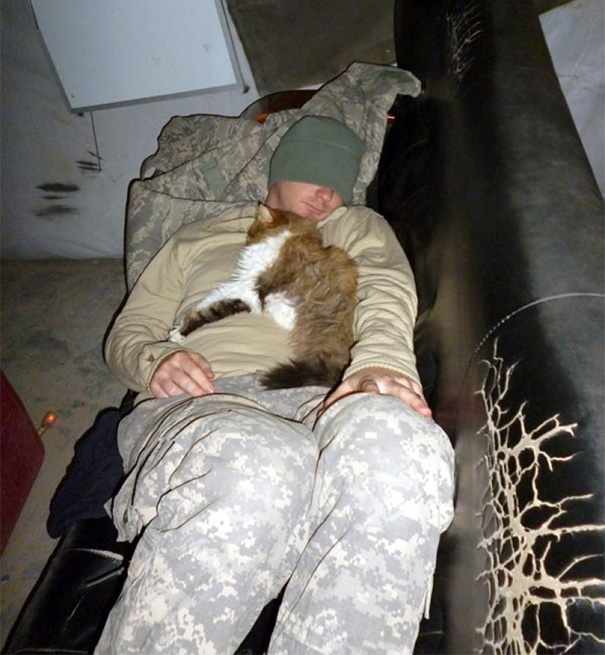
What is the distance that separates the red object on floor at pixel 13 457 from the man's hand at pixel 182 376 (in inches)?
30.5

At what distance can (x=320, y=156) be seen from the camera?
150 cm

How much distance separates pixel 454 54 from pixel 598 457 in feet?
3.44

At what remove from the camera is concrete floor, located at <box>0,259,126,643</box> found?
1.71 meters

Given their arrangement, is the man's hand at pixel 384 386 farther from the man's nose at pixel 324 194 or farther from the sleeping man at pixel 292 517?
the man's nose at pixel 324 194

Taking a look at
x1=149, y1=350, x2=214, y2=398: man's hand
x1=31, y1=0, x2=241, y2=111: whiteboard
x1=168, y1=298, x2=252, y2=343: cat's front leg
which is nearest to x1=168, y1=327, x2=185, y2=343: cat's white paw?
x1=168, y1=298, x2=252, y2=343: cat's front leg

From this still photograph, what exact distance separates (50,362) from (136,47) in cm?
133

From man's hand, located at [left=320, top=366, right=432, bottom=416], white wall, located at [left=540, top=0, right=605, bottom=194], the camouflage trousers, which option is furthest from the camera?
white wall, located at [left=540, top=0, right=605, bottom=194]

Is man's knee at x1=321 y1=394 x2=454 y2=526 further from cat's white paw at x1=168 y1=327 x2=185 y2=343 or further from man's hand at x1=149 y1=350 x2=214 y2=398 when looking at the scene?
cat's white paw at x1=168 y1=327 x2=185 y2=343

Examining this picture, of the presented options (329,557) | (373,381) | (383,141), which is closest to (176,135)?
(383,141)

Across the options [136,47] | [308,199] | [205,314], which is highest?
[136,47]

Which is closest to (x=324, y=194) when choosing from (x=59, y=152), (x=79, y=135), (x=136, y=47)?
(x=136, y=47)

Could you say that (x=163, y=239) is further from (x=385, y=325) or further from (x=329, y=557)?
(x=329, y=557)

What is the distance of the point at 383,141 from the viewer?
1.68 m

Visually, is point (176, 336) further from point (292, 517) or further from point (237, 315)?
point (292, 517)
